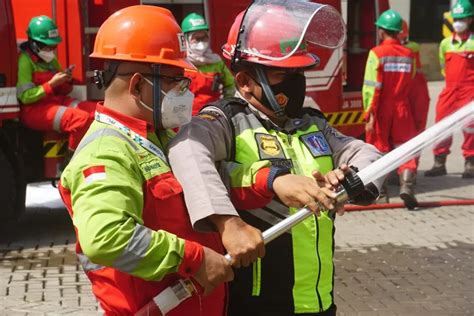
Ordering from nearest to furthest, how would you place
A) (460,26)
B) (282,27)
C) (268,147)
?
1. (268,147)
2. (282,27)
3. (460,26)

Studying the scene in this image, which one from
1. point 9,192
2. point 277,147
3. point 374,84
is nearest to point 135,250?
point 277,147

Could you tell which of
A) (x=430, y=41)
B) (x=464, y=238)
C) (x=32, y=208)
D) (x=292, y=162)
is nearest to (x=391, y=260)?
(x=464, y=238)

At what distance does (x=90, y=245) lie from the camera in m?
2.69

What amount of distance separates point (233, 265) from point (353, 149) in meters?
0.85

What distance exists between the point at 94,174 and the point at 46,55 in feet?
20.4

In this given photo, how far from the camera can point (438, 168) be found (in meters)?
12.4

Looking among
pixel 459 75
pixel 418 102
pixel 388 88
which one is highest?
pixel 388 88

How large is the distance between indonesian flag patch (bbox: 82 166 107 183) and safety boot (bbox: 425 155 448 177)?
999 cm

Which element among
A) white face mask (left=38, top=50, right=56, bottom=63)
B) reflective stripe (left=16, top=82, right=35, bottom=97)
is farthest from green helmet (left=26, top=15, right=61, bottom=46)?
reflective stripe (left=16, top=82, right=35, bottom=97)

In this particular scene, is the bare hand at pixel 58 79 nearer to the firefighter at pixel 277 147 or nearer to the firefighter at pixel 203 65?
the firefighter at pixel 203 65

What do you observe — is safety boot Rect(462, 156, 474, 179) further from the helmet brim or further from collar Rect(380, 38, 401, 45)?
the helmet brim

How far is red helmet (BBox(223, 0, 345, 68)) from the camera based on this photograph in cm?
343

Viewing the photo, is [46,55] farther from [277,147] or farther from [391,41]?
[277,147]

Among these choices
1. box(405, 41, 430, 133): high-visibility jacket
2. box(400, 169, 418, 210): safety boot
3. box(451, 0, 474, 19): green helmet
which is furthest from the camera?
box(451, 0, 474, 19): green helmet
